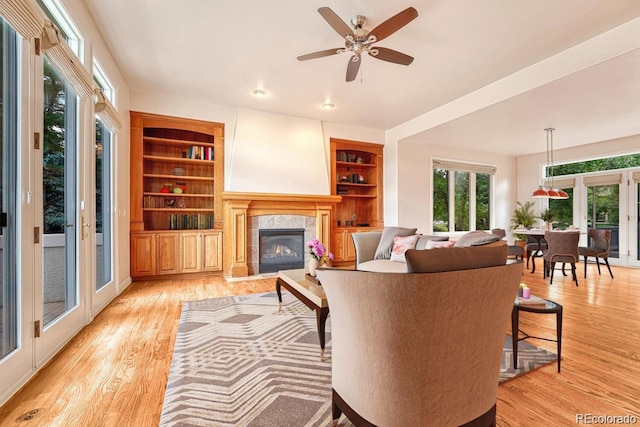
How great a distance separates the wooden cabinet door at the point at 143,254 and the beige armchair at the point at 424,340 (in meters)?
4.30

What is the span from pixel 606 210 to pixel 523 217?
4.92 feet

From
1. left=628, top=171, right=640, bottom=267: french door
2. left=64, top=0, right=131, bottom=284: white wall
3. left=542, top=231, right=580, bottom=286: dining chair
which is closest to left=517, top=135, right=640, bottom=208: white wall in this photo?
left=628, top=171, right=640, bottom=267: french door

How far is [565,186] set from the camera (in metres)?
7.09

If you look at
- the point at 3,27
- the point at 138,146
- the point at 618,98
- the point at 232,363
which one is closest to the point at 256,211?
the point at 138,146

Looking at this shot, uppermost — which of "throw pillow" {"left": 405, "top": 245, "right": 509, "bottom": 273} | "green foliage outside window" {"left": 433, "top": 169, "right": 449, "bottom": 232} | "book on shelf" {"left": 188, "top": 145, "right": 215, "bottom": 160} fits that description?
"book on shelf" {"left": 188, "top": 145, "right": 215, "bottom": 160}

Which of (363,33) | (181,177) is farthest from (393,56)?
(181,177)

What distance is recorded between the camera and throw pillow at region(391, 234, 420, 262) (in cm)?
374

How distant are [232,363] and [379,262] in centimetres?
226

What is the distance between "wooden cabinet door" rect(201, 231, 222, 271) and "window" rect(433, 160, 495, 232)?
15.5 feet

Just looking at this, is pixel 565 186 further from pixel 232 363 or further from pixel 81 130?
pixel 81 130

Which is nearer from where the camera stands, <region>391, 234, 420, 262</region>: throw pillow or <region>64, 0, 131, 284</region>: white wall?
<region>64, 0, 131, 284</region>: white wall

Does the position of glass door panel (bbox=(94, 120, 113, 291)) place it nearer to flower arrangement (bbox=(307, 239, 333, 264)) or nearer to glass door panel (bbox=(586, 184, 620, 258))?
flower arrangement (bbox=(307, 239, 333, 264))

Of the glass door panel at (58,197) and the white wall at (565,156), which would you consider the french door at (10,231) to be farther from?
→ the white wall at (565,156)

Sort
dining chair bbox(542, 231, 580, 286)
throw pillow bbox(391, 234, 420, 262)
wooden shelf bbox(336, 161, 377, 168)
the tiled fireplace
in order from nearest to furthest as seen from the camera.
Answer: throw pillow bbox(391, 234, 420, 262)
dining chair bbox(542, 231, 580, 286)
the tiled fireplace
wooden shelf bbox(336, 161, 377, 168)
